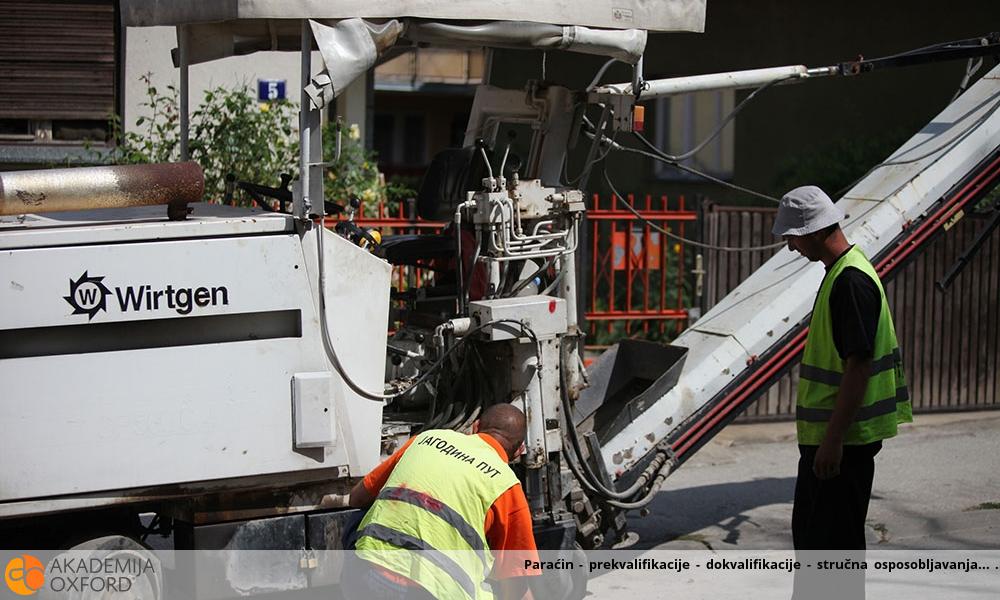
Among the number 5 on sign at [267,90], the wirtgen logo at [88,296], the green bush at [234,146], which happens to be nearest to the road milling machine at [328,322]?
the wirtgen logo at [88,296]

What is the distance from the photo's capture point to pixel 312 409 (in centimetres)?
480

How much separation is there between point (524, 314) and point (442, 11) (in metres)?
1.35

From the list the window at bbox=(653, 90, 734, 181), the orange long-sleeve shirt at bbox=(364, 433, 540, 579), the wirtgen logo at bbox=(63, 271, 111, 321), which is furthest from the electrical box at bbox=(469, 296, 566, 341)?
the window at bbox=(653, 90, 734, 181)

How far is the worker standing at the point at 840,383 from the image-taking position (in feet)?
15.0

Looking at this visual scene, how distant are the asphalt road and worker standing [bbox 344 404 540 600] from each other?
3053 millimetres

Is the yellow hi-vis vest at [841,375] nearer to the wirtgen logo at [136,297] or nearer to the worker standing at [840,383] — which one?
the worker standing at [840,383]

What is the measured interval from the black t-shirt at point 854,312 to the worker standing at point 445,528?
58.5 inches

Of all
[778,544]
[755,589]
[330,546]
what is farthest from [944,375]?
[330,546]

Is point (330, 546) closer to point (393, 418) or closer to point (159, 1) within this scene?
point (393, 418)

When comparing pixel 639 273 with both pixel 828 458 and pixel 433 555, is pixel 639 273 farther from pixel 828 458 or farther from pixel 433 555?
pixel 433 555

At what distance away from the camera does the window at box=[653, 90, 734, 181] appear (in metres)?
17.0

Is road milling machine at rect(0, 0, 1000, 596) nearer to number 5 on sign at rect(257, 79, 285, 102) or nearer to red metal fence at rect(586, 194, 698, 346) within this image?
red metal fence at rect(586, 194, 698, 346)

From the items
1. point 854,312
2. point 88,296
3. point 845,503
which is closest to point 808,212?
point 854,312

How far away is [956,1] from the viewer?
14828 mm
